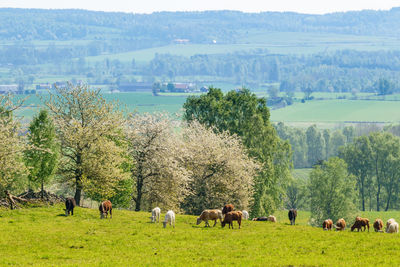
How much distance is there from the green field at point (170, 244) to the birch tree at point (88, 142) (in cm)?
913

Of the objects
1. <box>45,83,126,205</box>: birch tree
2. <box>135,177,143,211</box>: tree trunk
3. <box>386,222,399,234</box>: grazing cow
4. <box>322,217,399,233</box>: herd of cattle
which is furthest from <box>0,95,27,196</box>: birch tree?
<box>386,222,399,234</box>: grazing cow

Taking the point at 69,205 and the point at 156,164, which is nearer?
the point at 69,205

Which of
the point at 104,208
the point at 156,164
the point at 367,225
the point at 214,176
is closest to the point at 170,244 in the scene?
the point at 104,208

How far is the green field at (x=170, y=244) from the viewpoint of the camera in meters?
28.3

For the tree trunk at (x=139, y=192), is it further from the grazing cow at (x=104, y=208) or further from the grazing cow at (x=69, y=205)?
the grazing cow at (x=69, y=205)

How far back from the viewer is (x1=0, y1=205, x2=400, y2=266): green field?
2833 centimetres

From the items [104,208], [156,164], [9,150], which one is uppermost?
[9,150]

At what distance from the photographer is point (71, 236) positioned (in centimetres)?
3500

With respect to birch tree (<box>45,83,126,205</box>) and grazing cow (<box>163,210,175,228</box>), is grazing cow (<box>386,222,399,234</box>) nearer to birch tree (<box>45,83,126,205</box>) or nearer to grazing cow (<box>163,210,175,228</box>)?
grazing cow (<box>163,210,175,228</box>)

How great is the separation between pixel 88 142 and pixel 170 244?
21258 mm

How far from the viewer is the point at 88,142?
5200cm

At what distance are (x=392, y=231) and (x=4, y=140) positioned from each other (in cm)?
2984

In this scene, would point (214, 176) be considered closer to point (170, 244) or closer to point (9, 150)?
point (9, 150)

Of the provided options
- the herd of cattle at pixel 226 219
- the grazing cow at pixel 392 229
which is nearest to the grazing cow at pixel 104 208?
the herd of cattle at pixel 226 219
